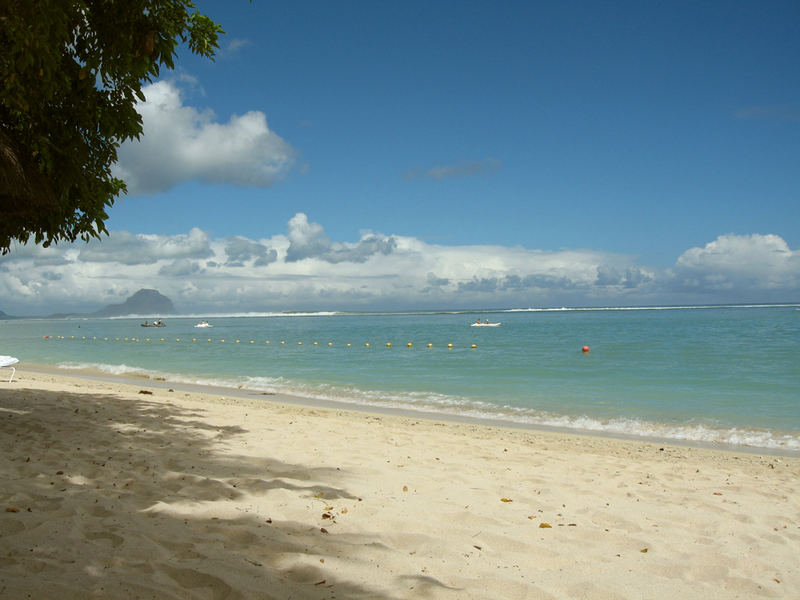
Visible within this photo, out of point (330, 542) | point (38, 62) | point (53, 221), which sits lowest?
point (330, 542)

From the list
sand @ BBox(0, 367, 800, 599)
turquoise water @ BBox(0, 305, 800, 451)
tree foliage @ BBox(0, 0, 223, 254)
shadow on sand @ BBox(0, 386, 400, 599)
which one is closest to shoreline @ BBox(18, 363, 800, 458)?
turquoise water @ BBox(0, 305, 800, 451)

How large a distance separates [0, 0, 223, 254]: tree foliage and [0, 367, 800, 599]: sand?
2637 millimetres

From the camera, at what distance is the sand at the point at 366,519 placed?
3074 millimetres

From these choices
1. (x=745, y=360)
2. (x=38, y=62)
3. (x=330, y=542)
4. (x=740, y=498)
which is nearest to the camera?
(x=330, y=542)

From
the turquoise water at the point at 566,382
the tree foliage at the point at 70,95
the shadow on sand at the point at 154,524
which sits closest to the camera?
the shadow on sand at the point at 154,524

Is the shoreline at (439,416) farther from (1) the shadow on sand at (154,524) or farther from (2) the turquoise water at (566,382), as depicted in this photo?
(1) the shadow on sand at (154,524)

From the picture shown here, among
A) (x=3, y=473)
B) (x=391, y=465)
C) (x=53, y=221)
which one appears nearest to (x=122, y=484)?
(x=3, y=473)

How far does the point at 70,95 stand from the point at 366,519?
216 inches

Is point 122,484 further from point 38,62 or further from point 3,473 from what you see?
point 38,62

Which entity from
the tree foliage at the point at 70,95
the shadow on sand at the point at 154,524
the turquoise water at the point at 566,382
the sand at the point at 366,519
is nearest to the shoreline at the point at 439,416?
the turquoise water at the point at 566,382

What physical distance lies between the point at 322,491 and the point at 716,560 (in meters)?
3.25

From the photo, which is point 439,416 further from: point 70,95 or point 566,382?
point 70,95

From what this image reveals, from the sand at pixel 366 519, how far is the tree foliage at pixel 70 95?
2637mm

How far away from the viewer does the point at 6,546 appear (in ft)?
10.3
